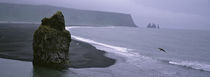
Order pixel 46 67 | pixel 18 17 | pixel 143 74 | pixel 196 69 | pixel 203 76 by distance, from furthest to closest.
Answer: pixel 18 17 < pixel 196 69 < pixel 203 76 < pixel 143 74 < pixel 46 67

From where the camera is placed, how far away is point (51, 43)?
1912cm

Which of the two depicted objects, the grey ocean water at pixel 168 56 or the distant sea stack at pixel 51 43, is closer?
the distant sea stack at pixel 51 43

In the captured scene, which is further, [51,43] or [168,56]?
[168,56]

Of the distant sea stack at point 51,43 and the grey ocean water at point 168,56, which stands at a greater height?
the distant sea stack at point 51,43

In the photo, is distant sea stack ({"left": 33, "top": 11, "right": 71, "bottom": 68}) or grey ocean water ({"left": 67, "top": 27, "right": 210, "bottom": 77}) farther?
grey ocean water ({"left": 67, "top": 27, "right": 210, "bottom": 77})

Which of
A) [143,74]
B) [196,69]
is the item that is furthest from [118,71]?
[196,69]

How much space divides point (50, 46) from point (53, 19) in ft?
9.62

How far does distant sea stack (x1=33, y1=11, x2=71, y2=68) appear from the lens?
18.9 metres

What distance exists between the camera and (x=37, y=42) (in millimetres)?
19109

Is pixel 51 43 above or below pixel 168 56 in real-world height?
above

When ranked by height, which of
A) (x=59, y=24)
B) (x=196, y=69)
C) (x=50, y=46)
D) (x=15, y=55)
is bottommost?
(x=196, y=69)

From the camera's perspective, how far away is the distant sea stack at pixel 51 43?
61.9 ft

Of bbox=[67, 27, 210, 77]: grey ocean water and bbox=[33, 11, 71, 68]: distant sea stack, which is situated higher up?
bbox=[33, 11, 71, 68]: distant sea stack

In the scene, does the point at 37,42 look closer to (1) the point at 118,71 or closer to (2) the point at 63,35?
(2) the point at 63,35
